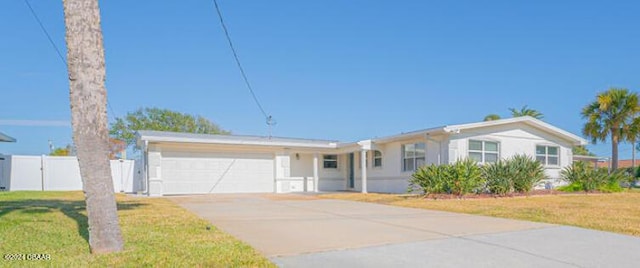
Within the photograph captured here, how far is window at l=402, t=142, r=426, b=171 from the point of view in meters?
18.7

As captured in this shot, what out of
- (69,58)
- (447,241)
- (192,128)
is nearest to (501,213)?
(447,241)

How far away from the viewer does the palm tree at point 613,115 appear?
2294cm

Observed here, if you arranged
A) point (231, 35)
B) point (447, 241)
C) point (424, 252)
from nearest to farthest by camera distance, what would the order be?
point (424, 252) < point (447, 241) < point (231, 35)

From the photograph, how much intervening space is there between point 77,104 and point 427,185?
1246 centimetres

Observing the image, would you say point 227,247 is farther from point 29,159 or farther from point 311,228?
point 29,159

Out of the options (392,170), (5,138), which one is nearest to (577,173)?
(392,170)

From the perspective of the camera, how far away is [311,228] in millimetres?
7492

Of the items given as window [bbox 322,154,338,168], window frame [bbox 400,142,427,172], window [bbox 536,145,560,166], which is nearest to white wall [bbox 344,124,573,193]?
window frame [bbox 400,142,427,172]

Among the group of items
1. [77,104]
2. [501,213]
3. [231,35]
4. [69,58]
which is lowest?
[501,213]

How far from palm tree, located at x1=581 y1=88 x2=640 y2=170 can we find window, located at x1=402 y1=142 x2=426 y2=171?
464 inches

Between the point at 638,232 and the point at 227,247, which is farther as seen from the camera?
the point at 638,232

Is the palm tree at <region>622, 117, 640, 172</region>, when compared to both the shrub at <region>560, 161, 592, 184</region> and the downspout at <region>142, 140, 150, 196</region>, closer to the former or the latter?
the shrub at <region>560, 161, 592, 184</region>

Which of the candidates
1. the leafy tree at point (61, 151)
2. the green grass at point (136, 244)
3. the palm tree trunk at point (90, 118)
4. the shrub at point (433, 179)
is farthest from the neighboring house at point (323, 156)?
the leafy tree at point (61, 151)

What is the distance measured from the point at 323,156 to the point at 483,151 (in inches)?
337
